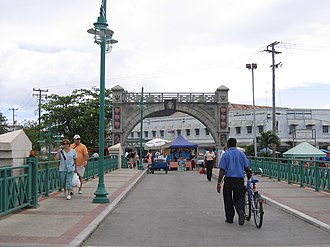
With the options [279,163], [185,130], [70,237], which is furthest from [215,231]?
[185,130]

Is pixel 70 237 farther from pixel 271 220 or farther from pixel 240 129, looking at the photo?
pixel 240 129

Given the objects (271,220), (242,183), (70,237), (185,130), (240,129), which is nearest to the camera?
(70,237)

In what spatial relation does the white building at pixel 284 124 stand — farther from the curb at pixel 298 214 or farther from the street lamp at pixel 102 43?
the street lamp at pixel 102 43

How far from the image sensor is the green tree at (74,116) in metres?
50.2

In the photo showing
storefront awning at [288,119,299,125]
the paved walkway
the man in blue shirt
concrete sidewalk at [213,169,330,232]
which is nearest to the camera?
the paved walkway

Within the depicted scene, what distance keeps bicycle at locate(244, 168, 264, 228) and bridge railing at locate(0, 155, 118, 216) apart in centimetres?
497

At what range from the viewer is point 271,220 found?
10.7 meters

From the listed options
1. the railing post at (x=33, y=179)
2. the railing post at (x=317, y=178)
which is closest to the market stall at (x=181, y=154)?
the railing post at (x=317, y=178)

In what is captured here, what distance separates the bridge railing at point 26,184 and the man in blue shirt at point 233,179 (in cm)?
439

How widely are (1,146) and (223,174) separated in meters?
5.00

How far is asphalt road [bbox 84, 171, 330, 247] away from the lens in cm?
823

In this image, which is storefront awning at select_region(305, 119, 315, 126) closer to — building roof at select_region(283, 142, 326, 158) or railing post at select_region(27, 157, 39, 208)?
building roof at select_region(283, 142, 326, 158)

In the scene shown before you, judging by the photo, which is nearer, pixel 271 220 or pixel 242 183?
pixel 242 183

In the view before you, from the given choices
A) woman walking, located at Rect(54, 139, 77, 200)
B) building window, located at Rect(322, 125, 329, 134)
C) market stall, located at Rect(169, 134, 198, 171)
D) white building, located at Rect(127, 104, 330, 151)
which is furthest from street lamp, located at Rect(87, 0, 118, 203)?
building window, located at Rect(322, 125, 329, 134)
